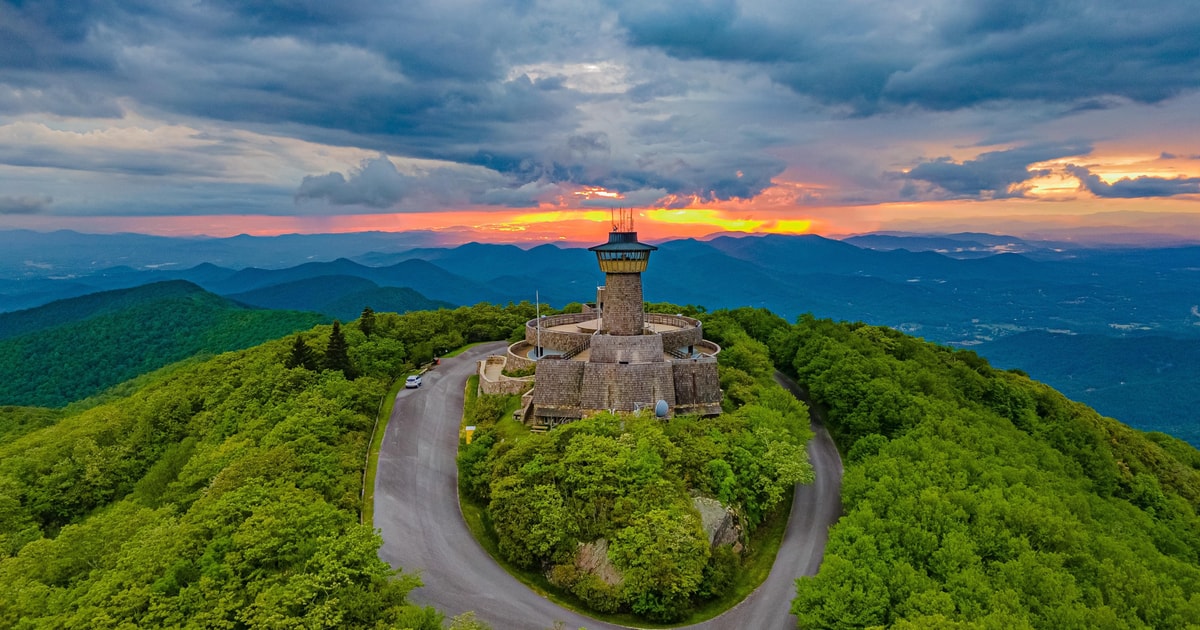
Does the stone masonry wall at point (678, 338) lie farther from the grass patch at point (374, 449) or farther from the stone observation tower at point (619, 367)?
the grass patch at point (374, 449)

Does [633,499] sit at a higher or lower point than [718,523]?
higher

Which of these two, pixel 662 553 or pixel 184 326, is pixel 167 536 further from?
pixel 184 326

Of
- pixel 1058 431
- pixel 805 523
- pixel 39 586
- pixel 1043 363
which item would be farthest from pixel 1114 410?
pixel 39 586

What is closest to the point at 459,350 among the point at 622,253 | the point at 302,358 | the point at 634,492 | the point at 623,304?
the point at 302,358

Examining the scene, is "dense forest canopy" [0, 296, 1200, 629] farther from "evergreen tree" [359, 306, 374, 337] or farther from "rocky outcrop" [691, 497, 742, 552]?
"evergreen tree" [359, 306, 374, 337]

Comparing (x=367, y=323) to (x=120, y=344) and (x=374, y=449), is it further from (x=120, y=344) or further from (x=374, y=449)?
(x=120, y=344)

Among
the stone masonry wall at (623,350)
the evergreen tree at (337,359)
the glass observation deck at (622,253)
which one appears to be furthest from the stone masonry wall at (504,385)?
the evergreen tree at (337,359)
